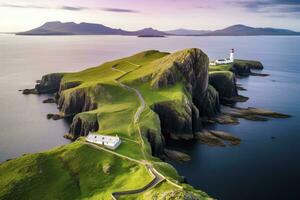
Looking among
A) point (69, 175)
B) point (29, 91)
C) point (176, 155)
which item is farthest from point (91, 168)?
point (29, 91)

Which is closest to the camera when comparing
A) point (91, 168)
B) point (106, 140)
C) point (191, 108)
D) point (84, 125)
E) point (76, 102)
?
point (91, 168)

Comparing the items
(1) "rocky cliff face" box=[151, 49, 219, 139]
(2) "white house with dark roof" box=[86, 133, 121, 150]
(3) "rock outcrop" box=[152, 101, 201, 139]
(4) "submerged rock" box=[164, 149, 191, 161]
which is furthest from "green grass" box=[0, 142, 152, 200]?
(1) "rocky cliff face" box=[151, 49, 219, 139]

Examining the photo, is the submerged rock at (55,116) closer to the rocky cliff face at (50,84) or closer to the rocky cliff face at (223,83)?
the rocky cliff face at (50,84)

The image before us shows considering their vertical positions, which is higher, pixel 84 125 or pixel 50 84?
pixel 84 125

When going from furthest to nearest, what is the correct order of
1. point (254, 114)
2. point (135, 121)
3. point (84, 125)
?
point (254, 114), point (84, 125), point (135, 121)

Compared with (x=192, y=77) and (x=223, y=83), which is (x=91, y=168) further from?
(x=223, y=83)

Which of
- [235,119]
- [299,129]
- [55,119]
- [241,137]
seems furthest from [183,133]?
[55,119]
